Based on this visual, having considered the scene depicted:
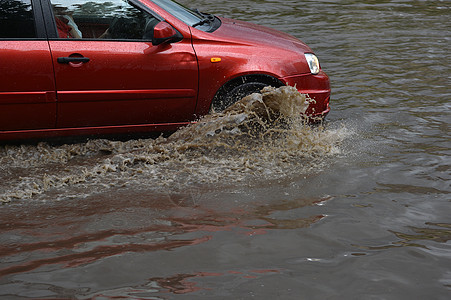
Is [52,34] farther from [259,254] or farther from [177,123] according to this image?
[259,254]

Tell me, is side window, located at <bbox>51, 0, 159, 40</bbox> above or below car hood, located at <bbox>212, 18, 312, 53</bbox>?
above

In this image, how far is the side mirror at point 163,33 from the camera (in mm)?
5559

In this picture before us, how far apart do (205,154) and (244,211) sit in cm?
158

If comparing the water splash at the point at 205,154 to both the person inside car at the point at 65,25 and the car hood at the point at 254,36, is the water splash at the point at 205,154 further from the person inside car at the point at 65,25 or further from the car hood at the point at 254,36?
the person inside car at the point at 65,25

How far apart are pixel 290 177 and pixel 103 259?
212 cm

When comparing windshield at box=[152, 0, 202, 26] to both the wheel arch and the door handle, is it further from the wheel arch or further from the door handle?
the door handle

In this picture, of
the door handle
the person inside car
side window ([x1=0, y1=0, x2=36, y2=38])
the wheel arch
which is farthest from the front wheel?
side window ([x1=0, y1=0, x2=36, y2=38])

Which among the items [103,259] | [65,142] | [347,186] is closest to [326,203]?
[347,186]

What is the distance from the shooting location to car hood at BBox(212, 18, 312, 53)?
6.04 metres

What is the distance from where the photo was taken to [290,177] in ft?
17.3

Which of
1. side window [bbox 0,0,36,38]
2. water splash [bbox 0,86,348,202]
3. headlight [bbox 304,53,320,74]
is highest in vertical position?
side window [bbox 0,0,36,38]

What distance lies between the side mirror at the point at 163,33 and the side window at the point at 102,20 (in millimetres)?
143

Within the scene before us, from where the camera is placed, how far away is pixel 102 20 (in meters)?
5.73

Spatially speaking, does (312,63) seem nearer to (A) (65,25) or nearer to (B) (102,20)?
(B) (102,20)
